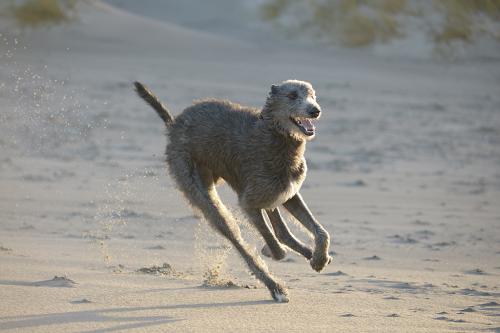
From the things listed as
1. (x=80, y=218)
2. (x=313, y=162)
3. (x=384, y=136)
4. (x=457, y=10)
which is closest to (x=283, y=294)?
(x=80, y=218)

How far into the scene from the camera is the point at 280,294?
579cm

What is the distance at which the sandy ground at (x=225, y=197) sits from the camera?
5.46m

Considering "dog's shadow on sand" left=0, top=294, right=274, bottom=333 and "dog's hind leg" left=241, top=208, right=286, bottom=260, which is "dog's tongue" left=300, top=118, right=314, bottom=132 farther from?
"dog's shadow on sand" left=0, top=294, right=274, bottom=333

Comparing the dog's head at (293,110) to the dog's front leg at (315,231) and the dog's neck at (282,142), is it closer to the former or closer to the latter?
the dog's neck at (282,142)

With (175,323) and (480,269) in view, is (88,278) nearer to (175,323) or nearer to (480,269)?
(175,323)

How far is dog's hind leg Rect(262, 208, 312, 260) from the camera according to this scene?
6.38 metres

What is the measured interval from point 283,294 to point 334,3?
2372 cm

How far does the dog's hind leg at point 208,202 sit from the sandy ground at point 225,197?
23cm

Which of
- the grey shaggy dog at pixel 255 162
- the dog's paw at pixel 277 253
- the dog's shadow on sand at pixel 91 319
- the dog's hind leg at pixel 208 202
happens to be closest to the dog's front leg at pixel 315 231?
the grey shaggy dog at pixel 255 162

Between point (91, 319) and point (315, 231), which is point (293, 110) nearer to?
point (315, 231)

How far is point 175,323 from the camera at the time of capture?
16.4 feet

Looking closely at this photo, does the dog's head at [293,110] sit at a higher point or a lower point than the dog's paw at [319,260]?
higher

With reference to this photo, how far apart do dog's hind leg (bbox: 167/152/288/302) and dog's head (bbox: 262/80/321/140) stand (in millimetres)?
661

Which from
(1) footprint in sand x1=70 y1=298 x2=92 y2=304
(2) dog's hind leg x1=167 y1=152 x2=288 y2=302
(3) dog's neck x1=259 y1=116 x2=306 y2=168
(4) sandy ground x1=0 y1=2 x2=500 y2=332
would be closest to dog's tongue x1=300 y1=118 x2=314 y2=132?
(3) dog's neck x1=259 y1=116 x2=306 y2=168
